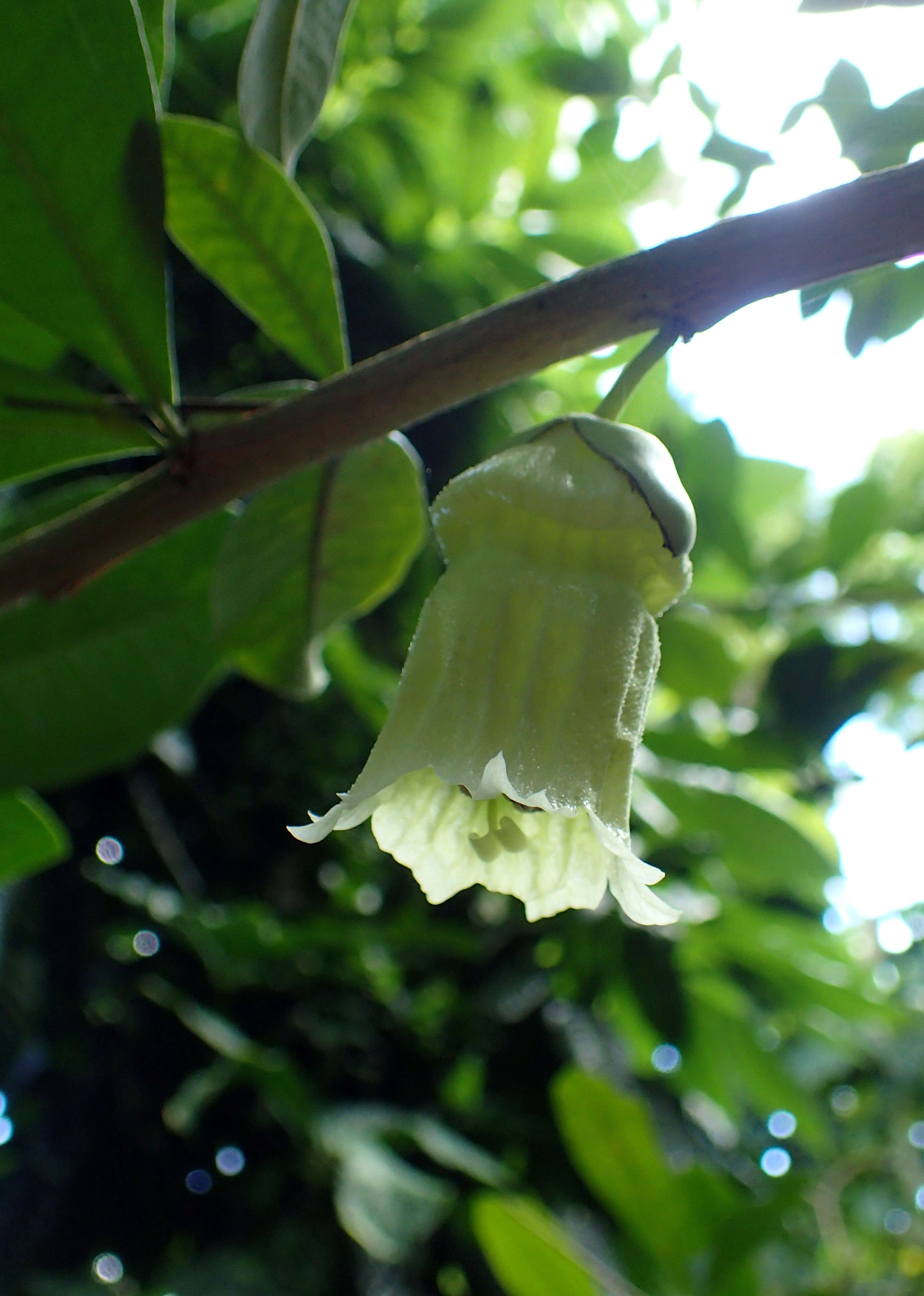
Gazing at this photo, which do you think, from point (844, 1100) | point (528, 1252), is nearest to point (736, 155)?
point (528, 1252)

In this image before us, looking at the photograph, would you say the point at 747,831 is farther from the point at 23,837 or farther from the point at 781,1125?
the point at 781,1125

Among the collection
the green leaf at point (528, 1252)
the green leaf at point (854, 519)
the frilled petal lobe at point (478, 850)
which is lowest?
the green leaf at point (528, 1252)

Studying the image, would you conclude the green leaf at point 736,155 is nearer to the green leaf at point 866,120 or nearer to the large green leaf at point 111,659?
the green leaf at point 866,120

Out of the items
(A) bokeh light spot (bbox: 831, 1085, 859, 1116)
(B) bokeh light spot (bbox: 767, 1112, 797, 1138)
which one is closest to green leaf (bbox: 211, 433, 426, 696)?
(B) bokeh light spot (bbox: 767, 1112, 797, 1138)

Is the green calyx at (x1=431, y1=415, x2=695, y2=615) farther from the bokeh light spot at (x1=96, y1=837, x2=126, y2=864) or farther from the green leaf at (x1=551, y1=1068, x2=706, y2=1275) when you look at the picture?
the bokeh light spot at (x1=96, y1=837, x2=126, y2=864)

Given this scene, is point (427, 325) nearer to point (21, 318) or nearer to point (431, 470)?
point (431, 470)

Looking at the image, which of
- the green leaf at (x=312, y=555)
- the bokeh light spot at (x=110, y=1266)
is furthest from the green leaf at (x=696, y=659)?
the bokeh light spot at (x=110, y=1266)
